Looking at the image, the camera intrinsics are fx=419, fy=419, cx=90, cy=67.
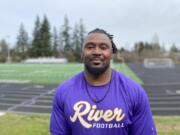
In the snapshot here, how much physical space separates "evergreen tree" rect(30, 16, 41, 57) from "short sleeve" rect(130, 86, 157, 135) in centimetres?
7888

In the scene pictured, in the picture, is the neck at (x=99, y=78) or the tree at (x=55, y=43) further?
the tree at (x=55, y=43)

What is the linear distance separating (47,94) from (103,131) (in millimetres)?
15675

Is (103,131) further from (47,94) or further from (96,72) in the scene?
(47,94)

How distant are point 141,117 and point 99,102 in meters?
0.33

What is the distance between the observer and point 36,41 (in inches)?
3253

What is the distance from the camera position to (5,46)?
84.9 metres

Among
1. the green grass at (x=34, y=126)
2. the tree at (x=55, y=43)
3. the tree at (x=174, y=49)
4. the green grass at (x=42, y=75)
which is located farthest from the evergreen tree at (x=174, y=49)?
the green grass at (x=34, y=126)

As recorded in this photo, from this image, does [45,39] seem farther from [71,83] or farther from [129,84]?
[129,84]

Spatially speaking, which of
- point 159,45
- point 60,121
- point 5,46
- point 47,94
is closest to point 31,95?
point 47,94

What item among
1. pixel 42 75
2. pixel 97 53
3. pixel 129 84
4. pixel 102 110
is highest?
pixel 97 53

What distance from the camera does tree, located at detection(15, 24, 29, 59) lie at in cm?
8394

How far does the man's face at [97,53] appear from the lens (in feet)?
9.29

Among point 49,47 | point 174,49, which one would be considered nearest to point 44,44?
point 49,47

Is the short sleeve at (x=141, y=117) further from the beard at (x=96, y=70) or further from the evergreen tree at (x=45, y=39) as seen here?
the evergreen tree at (x=45, y=39)
